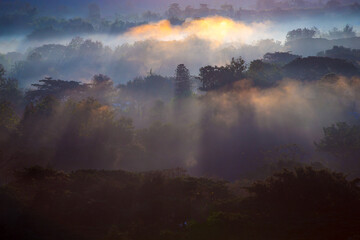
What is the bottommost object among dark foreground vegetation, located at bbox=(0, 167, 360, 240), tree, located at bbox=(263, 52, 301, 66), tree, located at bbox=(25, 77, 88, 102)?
tree, located at bbox=(25, 77, 88, 102)

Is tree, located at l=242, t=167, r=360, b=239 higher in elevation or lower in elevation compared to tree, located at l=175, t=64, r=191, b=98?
higher

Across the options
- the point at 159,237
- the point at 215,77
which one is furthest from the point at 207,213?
the point at 215,77

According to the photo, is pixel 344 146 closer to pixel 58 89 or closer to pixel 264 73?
pixel 264 73

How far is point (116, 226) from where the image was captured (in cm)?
1596

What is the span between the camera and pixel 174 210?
17859 mm

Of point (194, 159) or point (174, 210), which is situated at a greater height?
point (174, 210)

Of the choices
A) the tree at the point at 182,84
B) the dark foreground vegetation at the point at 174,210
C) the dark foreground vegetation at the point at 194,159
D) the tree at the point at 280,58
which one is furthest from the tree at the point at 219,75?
the dark foreground vegetation at the point at 174,210

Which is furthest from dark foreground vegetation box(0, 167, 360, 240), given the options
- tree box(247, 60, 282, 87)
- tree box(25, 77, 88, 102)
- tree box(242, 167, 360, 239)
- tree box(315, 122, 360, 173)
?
tree box(25, 77, 88, 102)

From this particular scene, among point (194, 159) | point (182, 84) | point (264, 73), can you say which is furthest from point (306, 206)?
point (182, 84)

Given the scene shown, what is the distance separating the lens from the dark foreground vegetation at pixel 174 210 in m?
14.7

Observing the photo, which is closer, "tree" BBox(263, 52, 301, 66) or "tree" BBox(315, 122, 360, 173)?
"tree" BBox(315, 122, 360, 173)

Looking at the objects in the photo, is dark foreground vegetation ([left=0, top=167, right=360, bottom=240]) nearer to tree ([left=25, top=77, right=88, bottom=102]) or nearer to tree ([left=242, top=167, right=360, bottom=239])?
tree ([left=242, top=167, right=360, bottom=239])

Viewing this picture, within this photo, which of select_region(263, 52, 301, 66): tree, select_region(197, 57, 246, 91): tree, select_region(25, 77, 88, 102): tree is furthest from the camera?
select_region(263, 52, 301, 66): tree

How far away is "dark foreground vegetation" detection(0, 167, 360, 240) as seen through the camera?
48.3 ft
